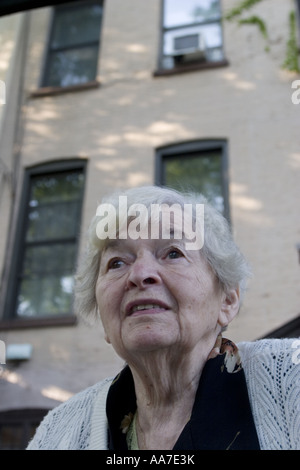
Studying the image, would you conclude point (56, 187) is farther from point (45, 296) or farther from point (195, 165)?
point (195, 165)

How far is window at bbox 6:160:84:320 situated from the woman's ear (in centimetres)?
376

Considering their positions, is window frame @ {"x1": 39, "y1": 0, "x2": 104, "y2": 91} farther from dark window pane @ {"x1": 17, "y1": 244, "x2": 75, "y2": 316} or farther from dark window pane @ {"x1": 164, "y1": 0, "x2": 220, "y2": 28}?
dark window pane @ {"x1": 17, "y1": 244, "x2": 75, "y2": 316}

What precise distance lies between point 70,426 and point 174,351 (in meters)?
0.46

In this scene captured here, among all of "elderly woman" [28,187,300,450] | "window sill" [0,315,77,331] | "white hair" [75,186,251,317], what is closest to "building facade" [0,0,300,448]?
"window sill" [0,315,77,331]

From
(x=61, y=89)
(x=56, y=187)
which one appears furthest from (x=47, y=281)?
(x=61, y=89)

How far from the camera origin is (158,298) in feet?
4.80

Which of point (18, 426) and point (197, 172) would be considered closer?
point (18, 426)

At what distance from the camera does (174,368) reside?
147 centimetres

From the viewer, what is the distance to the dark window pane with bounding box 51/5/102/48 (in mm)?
7305

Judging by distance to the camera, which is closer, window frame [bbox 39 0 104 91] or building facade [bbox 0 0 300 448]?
building facade [bbox 0 0 300 448]

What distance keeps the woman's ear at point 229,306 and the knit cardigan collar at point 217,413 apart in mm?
76

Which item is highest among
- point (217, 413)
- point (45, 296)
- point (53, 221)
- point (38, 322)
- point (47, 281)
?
point (53, 221)

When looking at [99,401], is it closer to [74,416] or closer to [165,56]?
[74,416]
